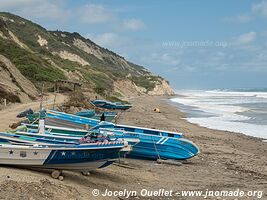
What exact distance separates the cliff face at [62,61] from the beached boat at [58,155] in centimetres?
2415

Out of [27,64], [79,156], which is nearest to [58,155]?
[79,156]

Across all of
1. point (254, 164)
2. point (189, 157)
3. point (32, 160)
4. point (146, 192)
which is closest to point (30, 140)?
point (32, 160)

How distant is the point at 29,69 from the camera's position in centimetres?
4534

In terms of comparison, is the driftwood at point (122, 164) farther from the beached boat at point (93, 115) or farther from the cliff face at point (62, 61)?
the cliff face at point (62, 61)

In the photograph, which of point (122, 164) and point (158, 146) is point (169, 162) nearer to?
point (158, 146)

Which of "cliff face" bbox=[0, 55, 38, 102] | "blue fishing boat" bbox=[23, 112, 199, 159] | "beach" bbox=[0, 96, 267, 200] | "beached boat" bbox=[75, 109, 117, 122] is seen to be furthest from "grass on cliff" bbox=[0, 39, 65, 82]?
"blue fishing boat" bbox=[23, 112, 199, 159]

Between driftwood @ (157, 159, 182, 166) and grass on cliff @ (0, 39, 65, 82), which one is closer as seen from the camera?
driftwood @ (157, 159, 182, 166)

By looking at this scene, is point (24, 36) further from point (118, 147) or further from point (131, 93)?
point (118, 147)

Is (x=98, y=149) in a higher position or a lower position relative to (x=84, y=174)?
higher

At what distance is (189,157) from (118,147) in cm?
502

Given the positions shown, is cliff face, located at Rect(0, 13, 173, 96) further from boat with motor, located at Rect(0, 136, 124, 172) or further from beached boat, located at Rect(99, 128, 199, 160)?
boat with motor, located at Rect(0, 136, 124, 172)

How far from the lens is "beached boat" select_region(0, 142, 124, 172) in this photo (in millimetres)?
10516

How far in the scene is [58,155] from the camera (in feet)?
34.9

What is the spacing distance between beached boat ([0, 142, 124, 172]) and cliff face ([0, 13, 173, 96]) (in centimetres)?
2415
